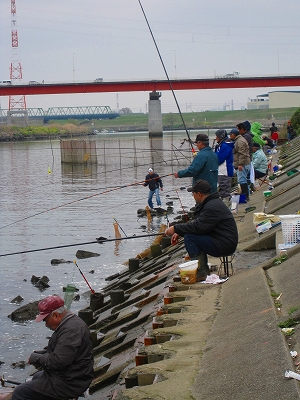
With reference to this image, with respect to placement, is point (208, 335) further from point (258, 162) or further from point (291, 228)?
point (258, 162)

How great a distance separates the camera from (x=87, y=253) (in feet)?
60.2

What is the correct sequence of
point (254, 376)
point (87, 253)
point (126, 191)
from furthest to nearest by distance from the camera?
1. point (126, 191)
2. point (87, 253)
3. point (254, 376)

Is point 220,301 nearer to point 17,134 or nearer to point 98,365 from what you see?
point 98,365

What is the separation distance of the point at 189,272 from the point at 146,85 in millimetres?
79336

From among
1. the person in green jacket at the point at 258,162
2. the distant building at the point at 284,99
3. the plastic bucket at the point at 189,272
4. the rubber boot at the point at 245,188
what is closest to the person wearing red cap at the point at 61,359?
the plastic bucket at the point at 189,272

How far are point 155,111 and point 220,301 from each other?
295 ft

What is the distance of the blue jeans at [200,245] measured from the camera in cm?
868

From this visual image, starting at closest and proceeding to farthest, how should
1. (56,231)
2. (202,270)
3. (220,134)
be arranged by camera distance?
(202,270), (220,134), (56,231)

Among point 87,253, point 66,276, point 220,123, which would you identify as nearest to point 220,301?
point 66,276

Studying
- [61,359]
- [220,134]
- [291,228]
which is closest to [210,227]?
[291,228]

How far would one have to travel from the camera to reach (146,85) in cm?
8694

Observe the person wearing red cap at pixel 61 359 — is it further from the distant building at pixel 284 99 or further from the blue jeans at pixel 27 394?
the distant building at pixel 284 99

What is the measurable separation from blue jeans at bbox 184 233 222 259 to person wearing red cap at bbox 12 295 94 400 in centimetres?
291

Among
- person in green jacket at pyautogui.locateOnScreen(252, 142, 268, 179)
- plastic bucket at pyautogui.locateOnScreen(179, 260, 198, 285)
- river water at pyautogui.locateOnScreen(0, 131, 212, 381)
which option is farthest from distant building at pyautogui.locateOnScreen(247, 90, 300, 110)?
plastic bucket at pyautogui.locateOnScreen(179, 260, 198, 285)
